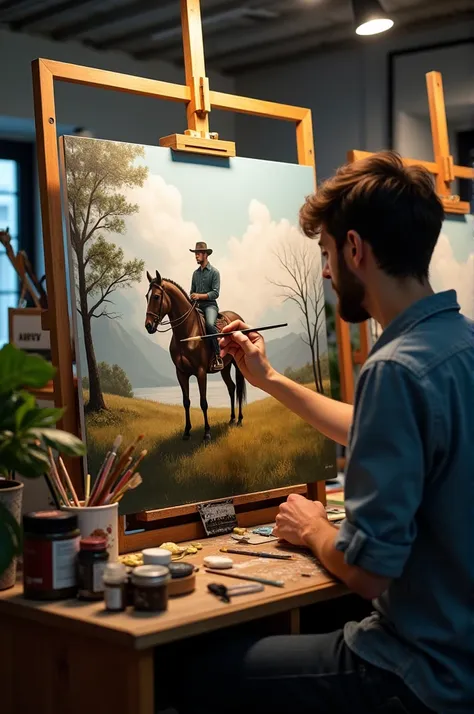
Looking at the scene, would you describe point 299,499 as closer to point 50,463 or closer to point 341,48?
point 50,463

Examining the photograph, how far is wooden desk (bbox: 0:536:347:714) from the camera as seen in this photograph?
130cm

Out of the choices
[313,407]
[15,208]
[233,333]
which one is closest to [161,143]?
[233,333]

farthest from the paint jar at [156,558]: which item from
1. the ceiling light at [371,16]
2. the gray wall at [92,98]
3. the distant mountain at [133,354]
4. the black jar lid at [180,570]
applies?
the gray wall at [92,98]

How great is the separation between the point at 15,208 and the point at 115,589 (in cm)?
371

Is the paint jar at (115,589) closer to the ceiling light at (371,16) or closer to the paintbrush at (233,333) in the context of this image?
the paintbrush at (233,333)

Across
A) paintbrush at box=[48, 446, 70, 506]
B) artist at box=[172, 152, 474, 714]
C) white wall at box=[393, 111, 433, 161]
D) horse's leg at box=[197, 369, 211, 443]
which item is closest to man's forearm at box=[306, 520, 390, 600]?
artist at box=[172, 152, 474, 714]

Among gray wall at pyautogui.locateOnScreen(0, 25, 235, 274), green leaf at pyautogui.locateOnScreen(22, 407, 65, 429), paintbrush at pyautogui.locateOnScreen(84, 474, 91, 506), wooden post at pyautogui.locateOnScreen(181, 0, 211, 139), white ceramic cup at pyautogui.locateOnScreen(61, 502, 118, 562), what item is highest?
gray wall at pyautogui.locateOnScreen(0, 25, 235, 274)

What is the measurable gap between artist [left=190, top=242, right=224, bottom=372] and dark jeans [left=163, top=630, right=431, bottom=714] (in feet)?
2.07

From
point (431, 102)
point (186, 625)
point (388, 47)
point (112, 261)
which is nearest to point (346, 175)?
point (112, 261)

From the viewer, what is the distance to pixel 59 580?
1.43 m

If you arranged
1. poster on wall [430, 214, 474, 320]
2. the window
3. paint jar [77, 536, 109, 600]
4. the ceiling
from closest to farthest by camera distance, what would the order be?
paint jar [77, 536, 109, 600] < poster on wall [430, 214, 474, 320] < the ceiling < the window

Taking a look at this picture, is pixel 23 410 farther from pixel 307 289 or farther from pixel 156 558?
pixel 307 289

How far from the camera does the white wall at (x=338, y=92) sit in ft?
14.3

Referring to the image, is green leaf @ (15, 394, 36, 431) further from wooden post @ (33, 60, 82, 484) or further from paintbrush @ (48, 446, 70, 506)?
wooden post @ (33, 60, 82, 484)
